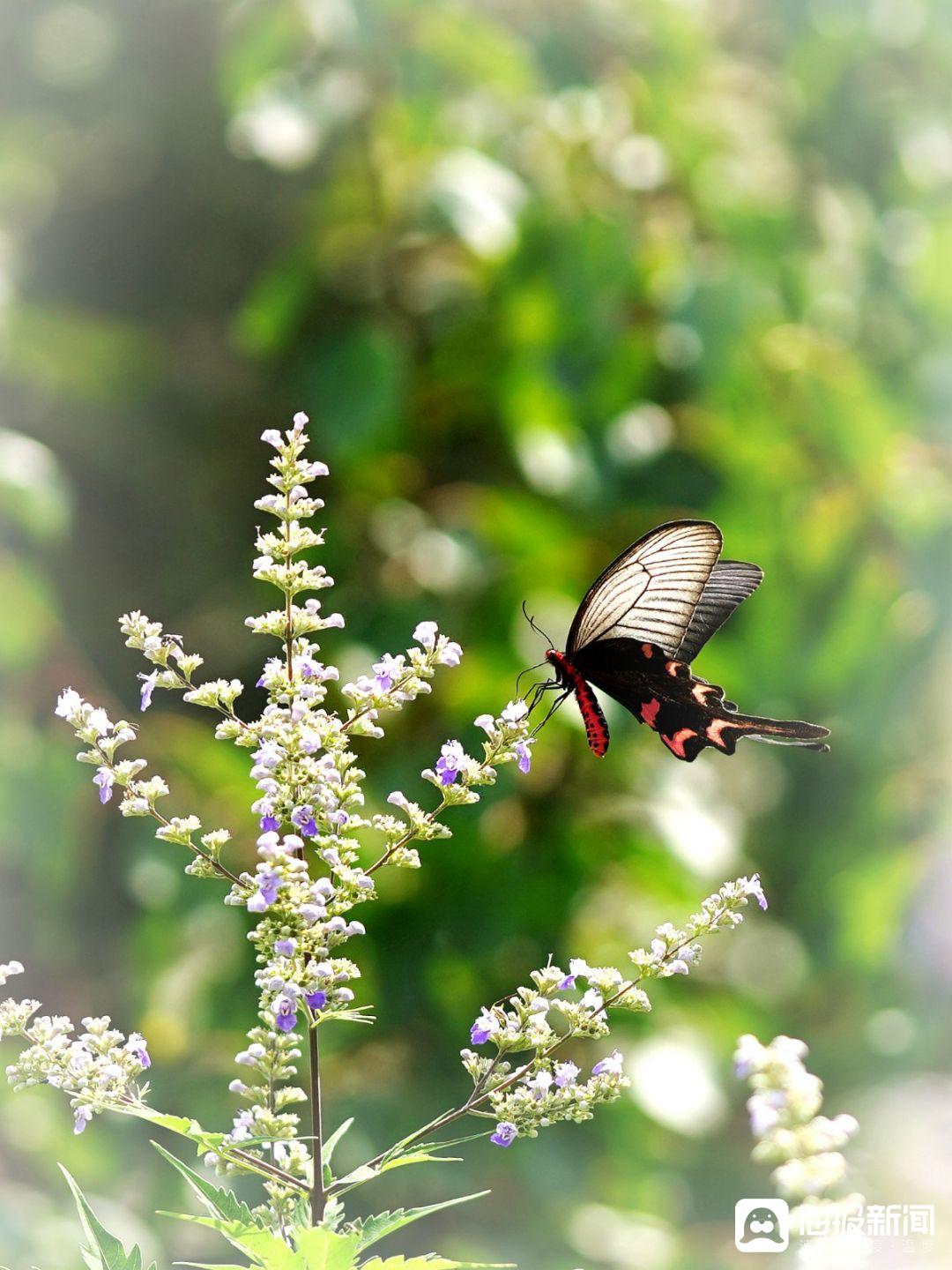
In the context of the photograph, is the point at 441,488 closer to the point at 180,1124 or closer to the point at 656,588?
the point at 656,588

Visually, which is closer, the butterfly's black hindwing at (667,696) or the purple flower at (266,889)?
the purple flower at (266,889)

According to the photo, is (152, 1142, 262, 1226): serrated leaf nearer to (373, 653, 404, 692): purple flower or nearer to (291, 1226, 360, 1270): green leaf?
(291, 1226, 360, 1270): green leaf

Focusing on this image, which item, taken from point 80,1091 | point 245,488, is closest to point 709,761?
point 245,488

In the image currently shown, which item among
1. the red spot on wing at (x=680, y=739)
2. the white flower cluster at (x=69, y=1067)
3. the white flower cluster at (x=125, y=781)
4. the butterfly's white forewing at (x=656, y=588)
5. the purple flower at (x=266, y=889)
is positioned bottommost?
the white flower cluster at (x=69, y=1067)

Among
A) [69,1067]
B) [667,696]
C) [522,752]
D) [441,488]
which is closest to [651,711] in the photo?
[667,696]

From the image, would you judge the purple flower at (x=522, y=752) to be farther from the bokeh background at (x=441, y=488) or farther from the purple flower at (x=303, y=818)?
the bokeh background at (x=441, y=488)

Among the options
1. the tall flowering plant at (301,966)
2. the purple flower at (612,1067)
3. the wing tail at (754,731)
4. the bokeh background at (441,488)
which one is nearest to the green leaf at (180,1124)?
the tall flowering plant at (301,966)
